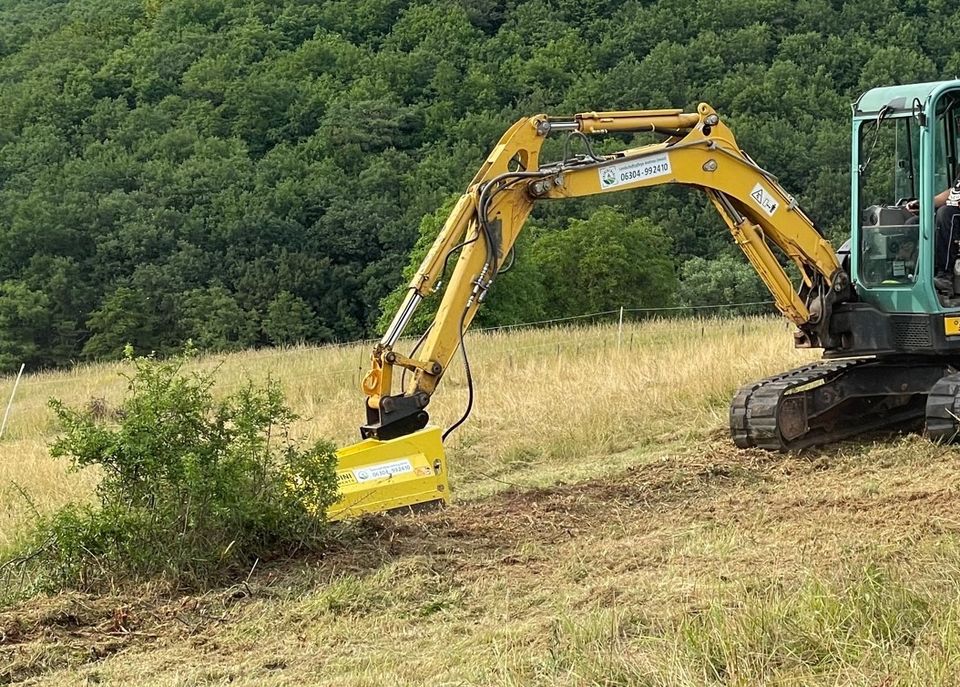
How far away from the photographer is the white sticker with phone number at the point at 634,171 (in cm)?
967

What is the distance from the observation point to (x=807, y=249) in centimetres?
1084

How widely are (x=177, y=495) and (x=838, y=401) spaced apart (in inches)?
230

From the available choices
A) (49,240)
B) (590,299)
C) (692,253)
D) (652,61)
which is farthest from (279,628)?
(652,61)

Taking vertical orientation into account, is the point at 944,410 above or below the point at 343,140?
below

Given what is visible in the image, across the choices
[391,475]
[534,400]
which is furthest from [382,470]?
[534,400]

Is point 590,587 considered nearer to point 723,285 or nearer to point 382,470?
point 382,470

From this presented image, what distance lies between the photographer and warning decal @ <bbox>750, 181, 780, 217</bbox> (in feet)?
34.4

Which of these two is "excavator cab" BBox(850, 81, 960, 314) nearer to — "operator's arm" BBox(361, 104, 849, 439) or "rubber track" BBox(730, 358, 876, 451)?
"operator's arm" BBox(361, 104, 849, 439)

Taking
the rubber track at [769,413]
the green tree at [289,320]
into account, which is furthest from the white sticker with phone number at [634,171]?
the green tree at [289,320]

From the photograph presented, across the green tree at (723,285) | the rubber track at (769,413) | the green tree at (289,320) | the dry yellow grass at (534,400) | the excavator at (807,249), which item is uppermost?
the excavator at (807,249)

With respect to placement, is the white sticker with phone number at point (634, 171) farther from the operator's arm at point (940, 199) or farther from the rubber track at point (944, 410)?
the rubber track at point (944, 410)

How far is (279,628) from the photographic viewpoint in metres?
6.61

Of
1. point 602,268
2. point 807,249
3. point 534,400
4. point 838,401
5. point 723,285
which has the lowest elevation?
point 723,285

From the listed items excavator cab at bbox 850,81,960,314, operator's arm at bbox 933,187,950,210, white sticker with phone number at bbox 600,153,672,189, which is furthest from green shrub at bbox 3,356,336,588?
operator's arm at bbox 933,187,950,210
